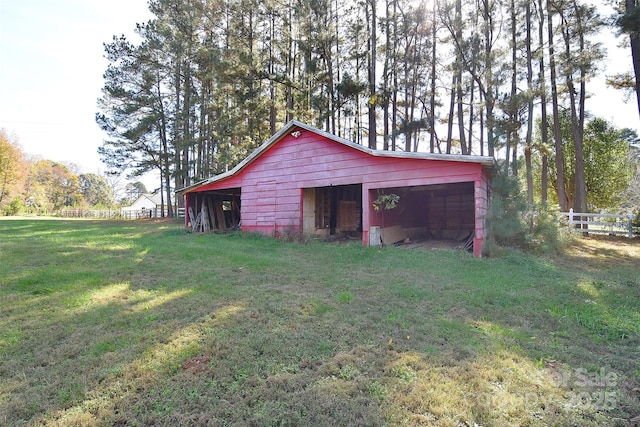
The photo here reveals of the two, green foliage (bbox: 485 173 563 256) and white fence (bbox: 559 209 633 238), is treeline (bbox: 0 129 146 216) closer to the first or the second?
green foliage (bbox: 485 173 563 256)

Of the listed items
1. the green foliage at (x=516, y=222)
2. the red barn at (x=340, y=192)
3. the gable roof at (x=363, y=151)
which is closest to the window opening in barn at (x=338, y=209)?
the red barn at (x=340, y=192)

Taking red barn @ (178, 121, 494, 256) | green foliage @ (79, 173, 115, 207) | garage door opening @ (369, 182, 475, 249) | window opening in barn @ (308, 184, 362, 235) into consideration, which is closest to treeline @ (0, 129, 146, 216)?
green foliage @ (79, 173, 115, 207)

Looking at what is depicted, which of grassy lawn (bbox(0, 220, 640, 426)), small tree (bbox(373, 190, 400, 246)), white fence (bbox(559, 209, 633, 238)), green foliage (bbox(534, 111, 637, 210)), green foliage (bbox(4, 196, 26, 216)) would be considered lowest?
grassy lawn (bbox(0, 220, 640, 426))

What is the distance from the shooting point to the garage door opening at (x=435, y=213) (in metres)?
12.6

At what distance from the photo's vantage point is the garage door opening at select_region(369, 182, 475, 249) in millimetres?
12578

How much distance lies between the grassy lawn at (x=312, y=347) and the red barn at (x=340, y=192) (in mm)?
3510

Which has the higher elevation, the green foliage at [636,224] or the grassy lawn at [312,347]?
the green foliage at [636,224]

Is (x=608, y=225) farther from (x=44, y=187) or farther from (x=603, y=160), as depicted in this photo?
(x=44, y=187)

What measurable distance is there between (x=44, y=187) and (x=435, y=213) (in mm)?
51154

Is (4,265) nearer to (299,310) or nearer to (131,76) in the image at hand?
(299,310)

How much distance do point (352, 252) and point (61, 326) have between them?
20.6ft

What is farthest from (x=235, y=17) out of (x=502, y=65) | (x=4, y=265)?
(x=4, y=265)

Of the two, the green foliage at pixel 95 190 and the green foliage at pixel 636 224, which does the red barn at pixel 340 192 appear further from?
the green foliage at pixel 95 190

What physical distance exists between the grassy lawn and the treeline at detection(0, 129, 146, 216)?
37.0 meters
